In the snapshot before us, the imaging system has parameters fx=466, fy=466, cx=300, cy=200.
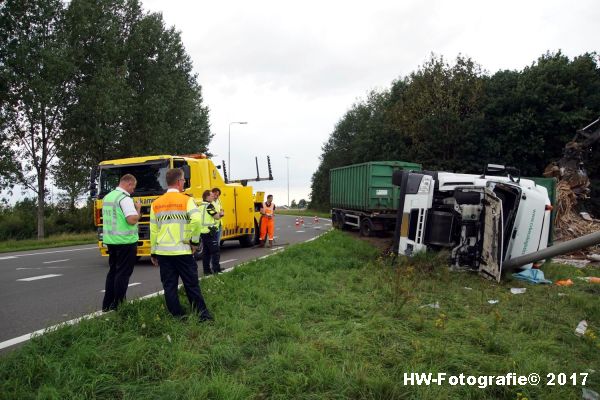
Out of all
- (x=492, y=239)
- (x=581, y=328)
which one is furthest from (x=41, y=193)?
(x=581, y=328)

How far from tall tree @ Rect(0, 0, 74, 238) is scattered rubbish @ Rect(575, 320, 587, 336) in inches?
820

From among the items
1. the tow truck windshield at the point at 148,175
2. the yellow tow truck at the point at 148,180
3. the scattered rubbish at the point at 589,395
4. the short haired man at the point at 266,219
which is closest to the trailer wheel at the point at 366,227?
the short haired man at the point at 266,219

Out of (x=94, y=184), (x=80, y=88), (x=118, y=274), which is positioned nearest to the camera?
(x=118, y=274)

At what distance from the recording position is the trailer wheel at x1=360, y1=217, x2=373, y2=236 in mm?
17733

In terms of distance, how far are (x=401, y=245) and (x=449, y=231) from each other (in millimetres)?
972

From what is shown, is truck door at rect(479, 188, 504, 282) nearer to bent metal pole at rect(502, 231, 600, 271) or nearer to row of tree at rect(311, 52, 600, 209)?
bent metal pole at rect(502, 231, 600, 271)

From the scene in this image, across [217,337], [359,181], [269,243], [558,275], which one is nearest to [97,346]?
[217,337]

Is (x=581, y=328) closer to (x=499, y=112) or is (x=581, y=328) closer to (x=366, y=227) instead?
(x=366, y=227)

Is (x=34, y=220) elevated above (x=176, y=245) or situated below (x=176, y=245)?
below

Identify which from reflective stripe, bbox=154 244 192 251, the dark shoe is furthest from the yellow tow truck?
the dark shoe

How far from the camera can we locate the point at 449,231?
852 centimetres

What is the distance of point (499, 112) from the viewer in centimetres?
2703

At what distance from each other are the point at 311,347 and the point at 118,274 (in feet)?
9.23

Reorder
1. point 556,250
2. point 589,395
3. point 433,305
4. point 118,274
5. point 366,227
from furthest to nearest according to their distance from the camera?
point 366,227
point 556,250
point 433,305
point 118,274
point 589,395
